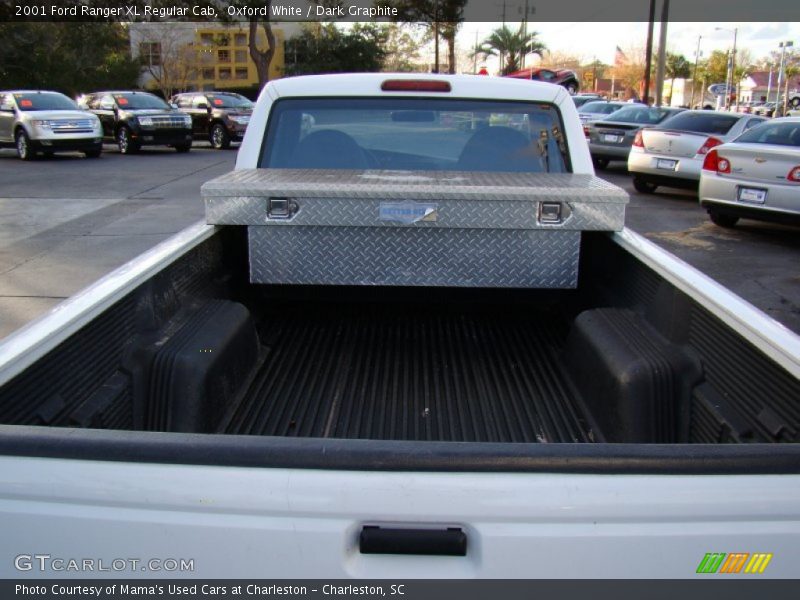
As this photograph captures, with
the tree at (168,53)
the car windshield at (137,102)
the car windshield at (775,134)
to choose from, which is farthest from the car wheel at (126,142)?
the tree at (168,53)

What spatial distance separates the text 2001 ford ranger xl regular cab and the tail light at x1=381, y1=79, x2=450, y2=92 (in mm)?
11

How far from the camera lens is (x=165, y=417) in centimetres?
255

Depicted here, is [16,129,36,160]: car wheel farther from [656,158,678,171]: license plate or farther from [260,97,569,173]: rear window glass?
[260,97,569,173]: rear window glass

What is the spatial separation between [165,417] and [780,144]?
9.96m

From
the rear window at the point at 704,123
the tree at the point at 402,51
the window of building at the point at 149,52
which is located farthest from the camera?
the tree at the point at 402,51

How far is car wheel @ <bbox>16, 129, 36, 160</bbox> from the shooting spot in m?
19.7

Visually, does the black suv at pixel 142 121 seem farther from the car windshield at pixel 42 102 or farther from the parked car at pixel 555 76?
the parked car at pixel 555 76

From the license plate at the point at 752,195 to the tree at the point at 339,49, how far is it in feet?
145

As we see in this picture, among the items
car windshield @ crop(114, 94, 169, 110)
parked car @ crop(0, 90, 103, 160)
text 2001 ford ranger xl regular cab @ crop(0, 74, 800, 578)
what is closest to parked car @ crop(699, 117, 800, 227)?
text 2001 ford ranger xl regular cab @ crop(0, 74, 800, 578)

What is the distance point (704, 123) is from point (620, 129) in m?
3.13

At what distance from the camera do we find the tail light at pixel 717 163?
10586 millimetres

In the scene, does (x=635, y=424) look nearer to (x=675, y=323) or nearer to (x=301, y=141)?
(x=675, y=323)

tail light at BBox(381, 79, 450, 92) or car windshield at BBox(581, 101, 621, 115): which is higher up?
car windshield at BBox(581, 101, 621, 115)
